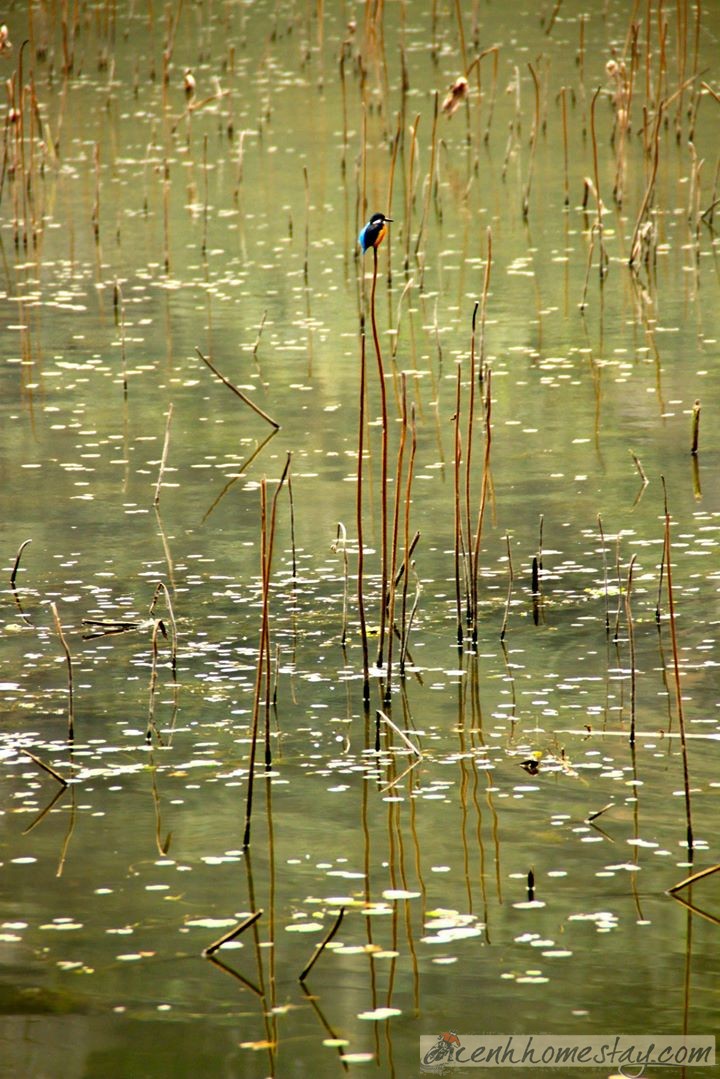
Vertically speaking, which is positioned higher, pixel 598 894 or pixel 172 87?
pixel 172 87

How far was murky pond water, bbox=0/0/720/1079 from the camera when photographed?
3.58 metres

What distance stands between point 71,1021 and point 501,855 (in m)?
0.98

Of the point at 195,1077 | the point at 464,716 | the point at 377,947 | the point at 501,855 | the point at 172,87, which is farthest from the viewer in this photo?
the point at 172,87

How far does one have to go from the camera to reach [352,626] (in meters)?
5.46

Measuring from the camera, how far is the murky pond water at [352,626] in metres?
3.58

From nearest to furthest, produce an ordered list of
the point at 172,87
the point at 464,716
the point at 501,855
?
the point at 501,855, the point at 464,716, the point at 172,87

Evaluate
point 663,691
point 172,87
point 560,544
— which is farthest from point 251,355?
point 172,87

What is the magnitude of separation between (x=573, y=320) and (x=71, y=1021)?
6178 millimetres

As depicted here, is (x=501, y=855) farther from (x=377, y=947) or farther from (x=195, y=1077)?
(x=195, y=1077)

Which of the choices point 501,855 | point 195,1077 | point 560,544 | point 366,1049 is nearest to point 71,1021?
point 195,1077

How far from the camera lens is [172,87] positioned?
52.1 feet

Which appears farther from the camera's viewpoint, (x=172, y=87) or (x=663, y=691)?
(x=172, y=87)

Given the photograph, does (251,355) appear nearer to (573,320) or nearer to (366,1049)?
(573,320)

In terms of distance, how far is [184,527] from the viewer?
21.0ft
